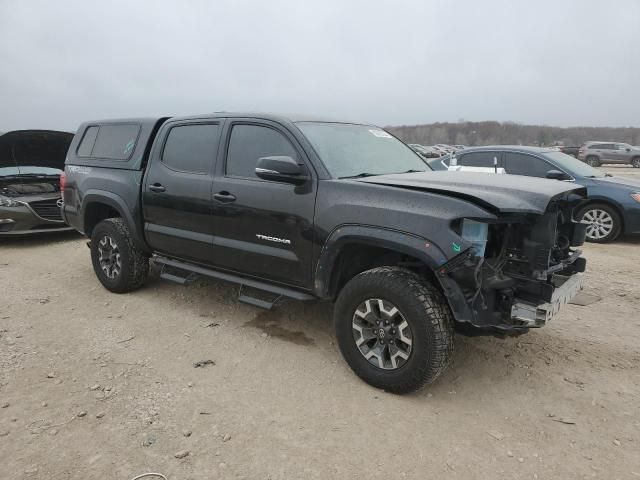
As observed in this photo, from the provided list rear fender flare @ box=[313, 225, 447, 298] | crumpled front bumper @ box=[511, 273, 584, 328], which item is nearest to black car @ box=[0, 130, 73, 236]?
rear fender flare @ box=[313, 225, 447, 298]

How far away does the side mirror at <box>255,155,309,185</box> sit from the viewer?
3.32 meters

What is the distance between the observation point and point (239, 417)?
2920mm

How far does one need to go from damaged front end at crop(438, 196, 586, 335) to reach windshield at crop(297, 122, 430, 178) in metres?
1.12

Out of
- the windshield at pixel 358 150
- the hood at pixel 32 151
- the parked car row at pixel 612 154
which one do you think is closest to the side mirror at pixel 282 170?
the windshield at pixel 358 150

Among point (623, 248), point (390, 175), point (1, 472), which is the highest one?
point (390, 175)

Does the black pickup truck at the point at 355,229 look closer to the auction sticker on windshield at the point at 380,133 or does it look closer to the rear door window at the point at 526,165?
the auction sticker on windshield at the point at 380,133

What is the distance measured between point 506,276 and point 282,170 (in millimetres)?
1638

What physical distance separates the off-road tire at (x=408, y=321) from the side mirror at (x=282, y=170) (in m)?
0.84

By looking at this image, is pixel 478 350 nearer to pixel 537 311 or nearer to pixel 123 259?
A: pixel 537 311

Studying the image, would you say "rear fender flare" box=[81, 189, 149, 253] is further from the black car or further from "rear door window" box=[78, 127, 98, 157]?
the black car

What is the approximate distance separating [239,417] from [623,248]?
6.54 m

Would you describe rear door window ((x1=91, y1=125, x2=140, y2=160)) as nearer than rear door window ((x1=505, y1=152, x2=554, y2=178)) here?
Yes

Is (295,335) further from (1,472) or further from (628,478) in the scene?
(628,478)

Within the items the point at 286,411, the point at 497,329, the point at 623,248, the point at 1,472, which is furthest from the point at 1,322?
the point at 623,248
